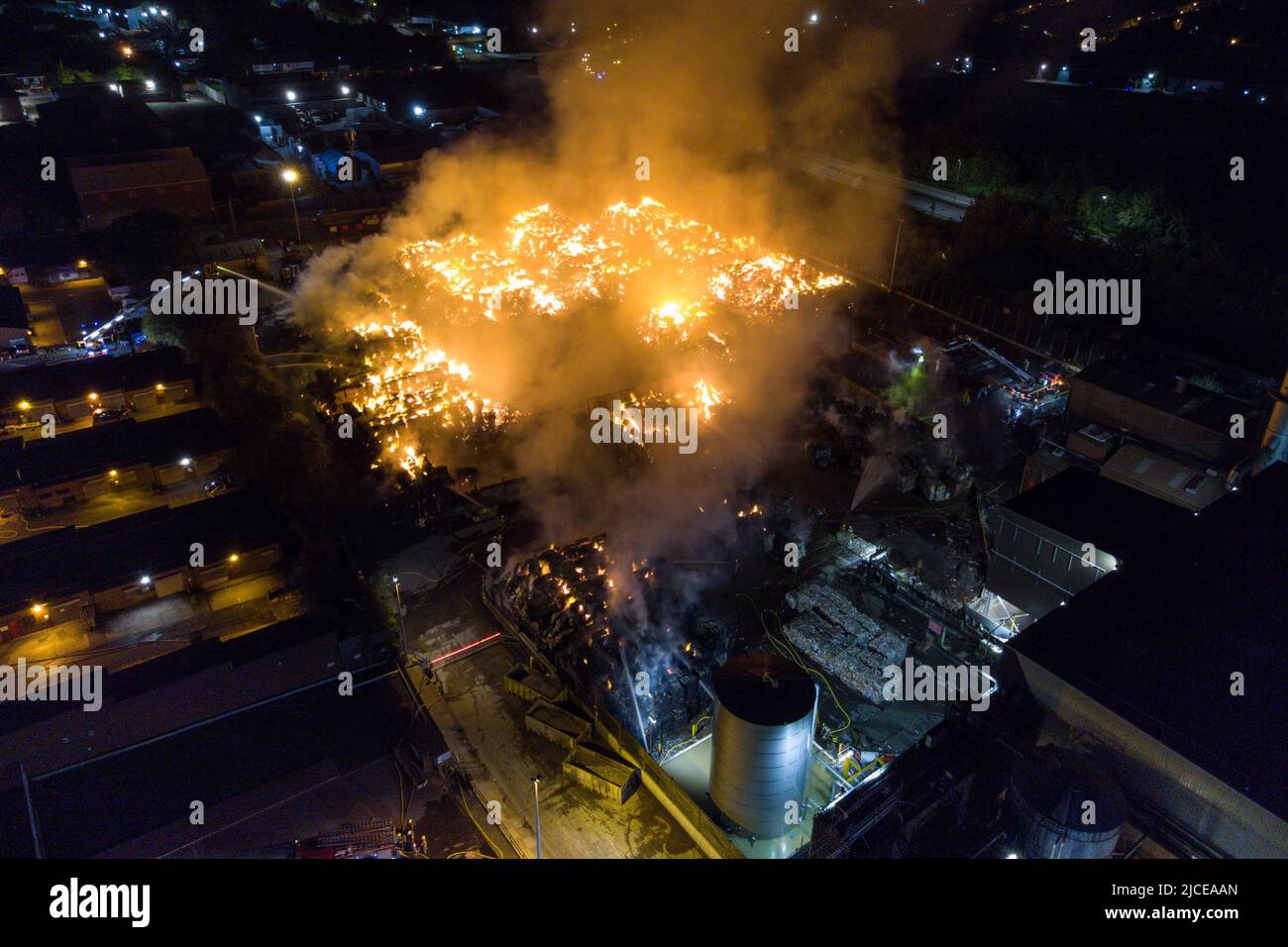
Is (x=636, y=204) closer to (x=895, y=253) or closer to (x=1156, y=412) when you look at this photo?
(x=895, y=253)

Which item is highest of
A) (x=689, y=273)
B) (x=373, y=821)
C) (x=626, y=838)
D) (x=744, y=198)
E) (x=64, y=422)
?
(x=744, y=198)

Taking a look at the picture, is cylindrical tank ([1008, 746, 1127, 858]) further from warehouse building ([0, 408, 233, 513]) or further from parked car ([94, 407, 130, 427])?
parked car ([94, 407, 130, 427])

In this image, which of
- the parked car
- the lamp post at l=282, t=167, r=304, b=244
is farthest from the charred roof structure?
the lamp post at l=282, t=167, r=304, b=244

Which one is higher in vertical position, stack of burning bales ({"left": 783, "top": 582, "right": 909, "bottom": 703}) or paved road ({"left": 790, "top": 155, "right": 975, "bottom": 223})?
paved road ({"left": 790, "top": 155, "right": 975, "bottom": 223})

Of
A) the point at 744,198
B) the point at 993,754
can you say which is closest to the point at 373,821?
the point at 993,754

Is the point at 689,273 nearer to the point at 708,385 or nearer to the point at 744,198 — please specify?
the point at 744,198

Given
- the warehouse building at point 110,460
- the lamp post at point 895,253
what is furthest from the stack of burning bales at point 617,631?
the lamp post at point 895,253

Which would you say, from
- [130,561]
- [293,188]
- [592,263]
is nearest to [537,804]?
[130,561]
